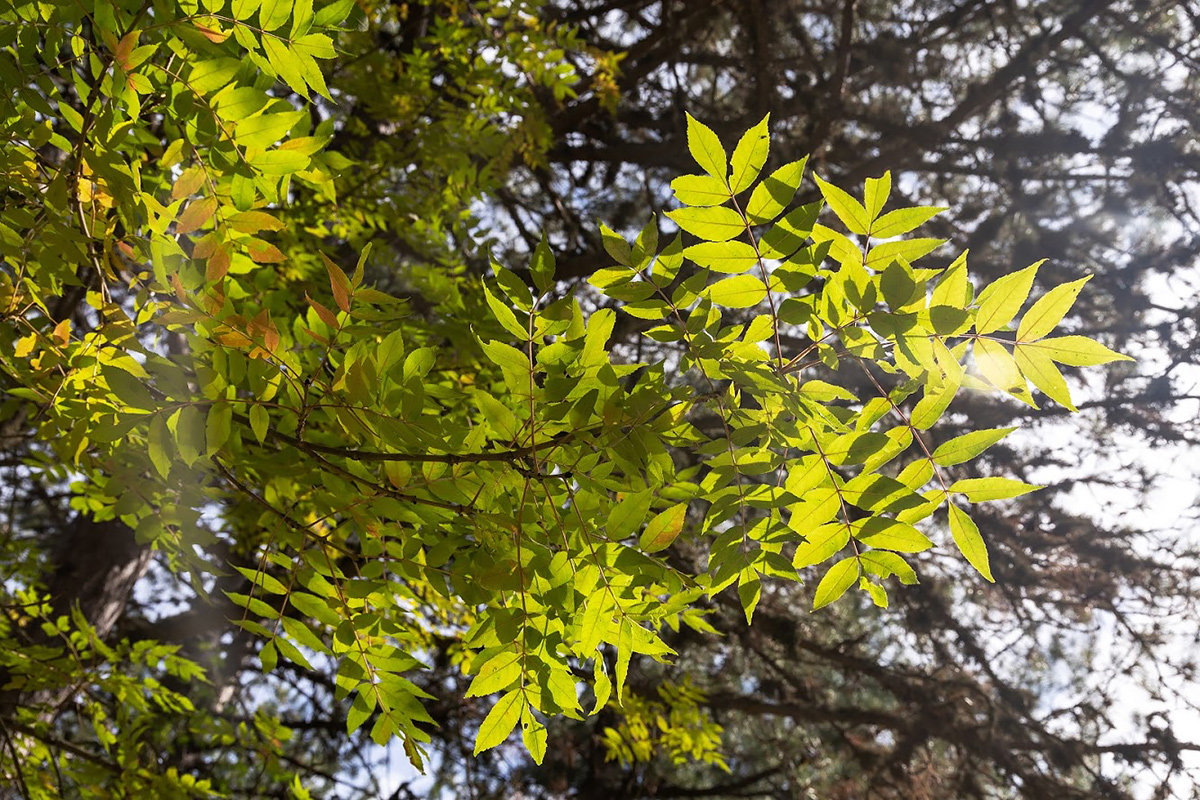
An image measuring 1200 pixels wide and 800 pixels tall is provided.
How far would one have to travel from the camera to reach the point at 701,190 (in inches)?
42.9

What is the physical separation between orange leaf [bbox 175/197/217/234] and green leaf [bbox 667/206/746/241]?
2.53ft

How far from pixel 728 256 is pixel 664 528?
43 cm

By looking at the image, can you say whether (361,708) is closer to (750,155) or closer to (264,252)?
(264,252)

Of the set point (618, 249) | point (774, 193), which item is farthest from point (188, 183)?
point (774, 193)

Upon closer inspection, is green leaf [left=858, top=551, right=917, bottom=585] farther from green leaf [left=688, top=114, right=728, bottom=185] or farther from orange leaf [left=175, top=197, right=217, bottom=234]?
orange leaf [left=175, top=197, right=217, bottom=234]

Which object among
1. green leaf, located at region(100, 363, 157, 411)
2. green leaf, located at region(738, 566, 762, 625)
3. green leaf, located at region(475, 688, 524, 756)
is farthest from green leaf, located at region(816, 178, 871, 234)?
green leaf, located at region(100, 363, 157, 411)

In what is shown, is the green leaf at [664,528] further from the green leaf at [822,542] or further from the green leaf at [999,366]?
the green leaf at [999,366]

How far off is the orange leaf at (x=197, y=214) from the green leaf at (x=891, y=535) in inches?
44.4

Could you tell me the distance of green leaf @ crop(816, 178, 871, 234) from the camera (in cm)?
104

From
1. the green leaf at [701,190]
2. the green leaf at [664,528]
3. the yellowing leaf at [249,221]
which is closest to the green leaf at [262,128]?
the yellowing leaf at [249,221]

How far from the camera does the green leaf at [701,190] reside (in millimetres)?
1085

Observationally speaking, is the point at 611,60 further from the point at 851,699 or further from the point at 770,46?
the point at 851,699

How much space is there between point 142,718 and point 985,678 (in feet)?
17.4

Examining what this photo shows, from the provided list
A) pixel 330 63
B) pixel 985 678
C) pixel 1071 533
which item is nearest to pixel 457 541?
pixel 330 63
